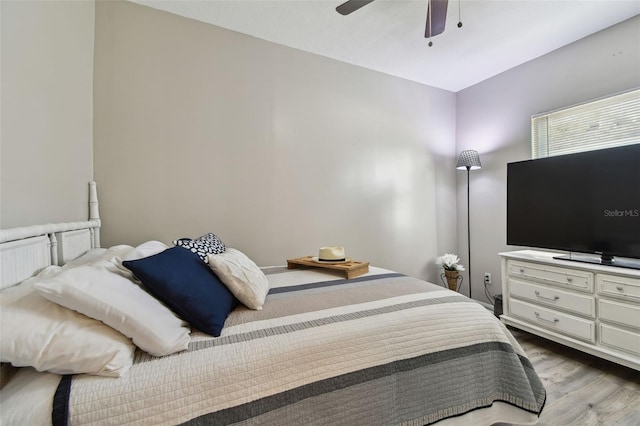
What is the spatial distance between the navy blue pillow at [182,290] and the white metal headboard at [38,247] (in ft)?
1.23

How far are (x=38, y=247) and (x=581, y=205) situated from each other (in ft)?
11.3

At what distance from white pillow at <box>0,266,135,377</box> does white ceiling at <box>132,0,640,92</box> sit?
86.9 inches

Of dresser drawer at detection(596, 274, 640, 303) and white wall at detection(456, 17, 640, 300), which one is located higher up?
white wall at detection(456, 17, 640, 300)

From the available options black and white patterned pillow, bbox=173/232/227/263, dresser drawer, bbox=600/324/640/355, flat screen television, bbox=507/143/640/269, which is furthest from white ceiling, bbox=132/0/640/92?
dresser drawer, bbox=600/324/640/355

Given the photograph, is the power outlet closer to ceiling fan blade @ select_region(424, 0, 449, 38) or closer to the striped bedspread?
the striped bedspread

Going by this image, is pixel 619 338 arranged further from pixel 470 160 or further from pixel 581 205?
pixel 470 160

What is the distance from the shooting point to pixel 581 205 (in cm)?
220

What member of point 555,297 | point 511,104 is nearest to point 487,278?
point 555,297

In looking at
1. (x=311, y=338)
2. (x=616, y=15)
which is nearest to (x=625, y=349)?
(x=311, y=338)

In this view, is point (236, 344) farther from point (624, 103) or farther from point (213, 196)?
point (624, 103)

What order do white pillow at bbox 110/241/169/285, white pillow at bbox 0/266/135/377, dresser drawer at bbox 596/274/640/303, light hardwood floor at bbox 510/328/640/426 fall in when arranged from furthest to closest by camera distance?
dresser drawer at bbox 596/274/640/303, light hardwood floor at bbox 510/328/640/426, white pillow at bbox 110/241/169/285, white pillow at bbox 0/266/135/377

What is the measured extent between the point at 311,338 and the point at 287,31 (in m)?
2.44

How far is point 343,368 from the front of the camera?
1002 mm

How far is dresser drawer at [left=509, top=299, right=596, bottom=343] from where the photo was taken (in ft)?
6.68
